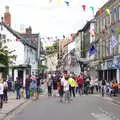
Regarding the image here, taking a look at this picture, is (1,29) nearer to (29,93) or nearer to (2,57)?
(2,57)

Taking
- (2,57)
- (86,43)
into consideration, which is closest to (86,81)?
(2,57)

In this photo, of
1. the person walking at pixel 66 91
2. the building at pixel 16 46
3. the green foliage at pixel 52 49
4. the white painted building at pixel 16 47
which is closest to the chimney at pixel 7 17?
the building at pixel 16 46

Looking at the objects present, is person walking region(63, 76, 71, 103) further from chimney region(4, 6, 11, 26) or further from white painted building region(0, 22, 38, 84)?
chimney region(4, 6, 11, 26)

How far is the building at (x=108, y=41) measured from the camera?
56781 mm

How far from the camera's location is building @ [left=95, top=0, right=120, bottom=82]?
56.8 metres

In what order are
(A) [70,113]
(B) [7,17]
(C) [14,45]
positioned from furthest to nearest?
(B) [7,17] → (C) [14,45] → (A) [70,113]

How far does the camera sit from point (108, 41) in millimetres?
62656

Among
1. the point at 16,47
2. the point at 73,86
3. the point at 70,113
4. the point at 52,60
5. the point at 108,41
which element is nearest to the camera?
the point at 70,113

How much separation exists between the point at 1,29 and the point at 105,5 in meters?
16.4

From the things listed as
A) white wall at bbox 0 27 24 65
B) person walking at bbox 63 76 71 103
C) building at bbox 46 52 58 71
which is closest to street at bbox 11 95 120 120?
person walking at bbox 63 76 71 103

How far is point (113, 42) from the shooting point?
173 ft

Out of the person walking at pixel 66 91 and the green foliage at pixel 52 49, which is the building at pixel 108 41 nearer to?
the person walking at pixel 66 91

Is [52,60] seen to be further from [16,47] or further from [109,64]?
[109,64]

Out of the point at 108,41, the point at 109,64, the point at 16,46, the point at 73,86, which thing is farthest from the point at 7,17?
the point at 73,86
